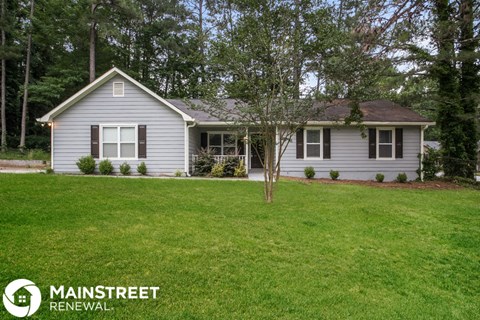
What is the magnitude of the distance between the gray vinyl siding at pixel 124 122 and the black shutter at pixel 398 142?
9.45 meters

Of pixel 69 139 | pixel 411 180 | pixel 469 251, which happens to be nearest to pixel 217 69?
pixel 469 251

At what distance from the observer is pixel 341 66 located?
23.4 ft

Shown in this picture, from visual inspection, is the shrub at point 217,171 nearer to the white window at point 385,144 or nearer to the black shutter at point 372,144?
the black shutter at point 372,144

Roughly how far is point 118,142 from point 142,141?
104 cm

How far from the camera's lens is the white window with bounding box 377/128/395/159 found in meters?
14.1

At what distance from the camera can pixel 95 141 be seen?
13.1 metres

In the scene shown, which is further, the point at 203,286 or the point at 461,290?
the point at 461,290

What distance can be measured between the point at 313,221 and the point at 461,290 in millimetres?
2419

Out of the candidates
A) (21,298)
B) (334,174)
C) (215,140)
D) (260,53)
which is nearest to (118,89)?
(215,140)

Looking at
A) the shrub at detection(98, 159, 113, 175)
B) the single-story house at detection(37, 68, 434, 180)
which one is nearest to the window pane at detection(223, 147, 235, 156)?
the single-story house at detection(37, 68, 434, 180)

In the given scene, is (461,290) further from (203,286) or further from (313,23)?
(313,23)

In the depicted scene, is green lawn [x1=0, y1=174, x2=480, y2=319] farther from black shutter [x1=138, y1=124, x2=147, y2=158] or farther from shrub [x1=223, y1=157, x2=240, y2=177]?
shrub [x1=223, y1=157, x2=240, y2=177]

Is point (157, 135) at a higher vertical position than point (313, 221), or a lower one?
higher

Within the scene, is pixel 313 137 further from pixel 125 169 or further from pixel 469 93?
pixel 125 169
